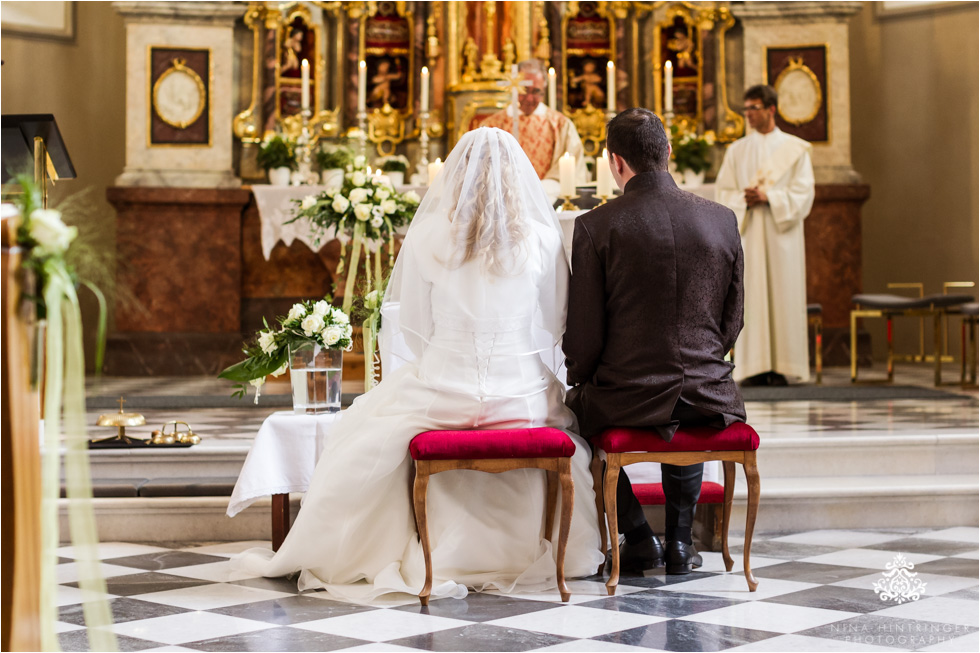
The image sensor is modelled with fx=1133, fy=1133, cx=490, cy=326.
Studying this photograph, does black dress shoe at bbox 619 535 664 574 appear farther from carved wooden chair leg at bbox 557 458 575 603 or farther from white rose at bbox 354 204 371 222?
white rose at bbox 354 204 371 222

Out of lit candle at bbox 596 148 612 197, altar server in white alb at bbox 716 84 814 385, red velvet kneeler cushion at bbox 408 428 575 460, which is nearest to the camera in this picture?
red velvet kneeler cushion at bbox 408 428 575 460

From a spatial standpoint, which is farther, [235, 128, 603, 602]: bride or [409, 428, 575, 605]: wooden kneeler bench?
[235, 128, 603, 602]: bride

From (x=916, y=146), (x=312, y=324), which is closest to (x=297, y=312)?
(x=312, y=324)

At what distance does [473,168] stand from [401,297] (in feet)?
1.76

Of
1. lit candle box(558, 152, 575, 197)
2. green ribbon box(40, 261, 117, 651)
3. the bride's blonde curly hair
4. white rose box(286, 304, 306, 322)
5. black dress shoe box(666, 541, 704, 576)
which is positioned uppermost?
lit candle box(558, 152, 575, 197)

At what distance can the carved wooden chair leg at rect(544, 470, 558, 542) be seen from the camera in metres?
4.01

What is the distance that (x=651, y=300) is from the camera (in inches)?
152

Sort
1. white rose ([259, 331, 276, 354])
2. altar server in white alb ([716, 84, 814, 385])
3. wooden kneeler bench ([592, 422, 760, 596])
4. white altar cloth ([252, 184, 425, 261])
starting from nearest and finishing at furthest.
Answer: wooden kneeler bench ([592, 422, 760, 596])
white rose ([259, 331, 276, 354])
altar server in white alb ([716, 84, 814, 385])
white altar cloth ([252, 184, 425, 261])

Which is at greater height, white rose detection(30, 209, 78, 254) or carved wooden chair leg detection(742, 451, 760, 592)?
white rose detection(30, 209, 78, 254)

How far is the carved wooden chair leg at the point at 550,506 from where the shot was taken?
13.2 feet

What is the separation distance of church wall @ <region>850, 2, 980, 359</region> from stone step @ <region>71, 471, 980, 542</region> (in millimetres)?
6341

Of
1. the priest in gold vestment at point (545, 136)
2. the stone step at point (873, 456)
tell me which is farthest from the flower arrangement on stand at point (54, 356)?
the priest in gold vestment at point (545, 136)

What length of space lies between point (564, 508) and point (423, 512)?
460 millimetres

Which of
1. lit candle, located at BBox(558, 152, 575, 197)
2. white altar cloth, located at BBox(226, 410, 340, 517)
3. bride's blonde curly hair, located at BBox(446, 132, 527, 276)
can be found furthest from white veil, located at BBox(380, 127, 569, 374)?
lit candle, located at BBox(558, 152, 575, 197)
